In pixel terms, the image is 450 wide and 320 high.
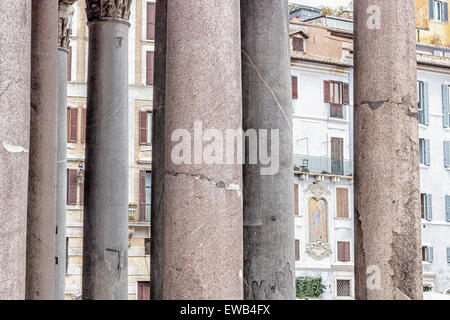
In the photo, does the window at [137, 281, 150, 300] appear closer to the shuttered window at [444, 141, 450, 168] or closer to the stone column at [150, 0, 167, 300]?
the shuttered window at [444, 141, 450, 168]

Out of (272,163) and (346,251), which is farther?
(346,251)

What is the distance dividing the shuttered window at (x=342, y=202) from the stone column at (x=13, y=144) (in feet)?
215

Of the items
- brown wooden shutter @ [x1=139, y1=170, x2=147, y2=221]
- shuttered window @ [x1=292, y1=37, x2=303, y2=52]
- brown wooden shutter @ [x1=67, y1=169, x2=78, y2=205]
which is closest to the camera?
brown wooden shutter @ [x1=67, y1=169, x2=78, y2=205]

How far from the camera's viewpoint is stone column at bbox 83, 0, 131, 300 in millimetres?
28203

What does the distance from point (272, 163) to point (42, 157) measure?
5.71 m

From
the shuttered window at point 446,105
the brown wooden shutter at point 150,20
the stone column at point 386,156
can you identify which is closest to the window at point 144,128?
the brown wooden shutter at point 150,20

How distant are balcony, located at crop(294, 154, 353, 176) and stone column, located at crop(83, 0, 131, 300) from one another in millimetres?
50220

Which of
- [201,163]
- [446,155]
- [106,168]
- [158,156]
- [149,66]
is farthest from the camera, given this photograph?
Result: [446,155]

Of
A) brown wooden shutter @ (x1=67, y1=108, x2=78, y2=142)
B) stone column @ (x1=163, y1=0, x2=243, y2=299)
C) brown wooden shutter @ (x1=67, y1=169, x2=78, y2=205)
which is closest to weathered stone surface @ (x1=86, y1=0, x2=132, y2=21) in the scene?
stone column @ (x1=163, y1=0, x2=243, y2=299)

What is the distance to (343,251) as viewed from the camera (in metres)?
80.4

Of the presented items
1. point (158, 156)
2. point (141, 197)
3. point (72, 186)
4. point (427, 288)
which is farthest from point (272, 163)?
point (427, 288)

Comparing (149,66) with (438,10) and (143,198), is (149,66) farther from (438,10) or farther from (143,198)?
(438,10)

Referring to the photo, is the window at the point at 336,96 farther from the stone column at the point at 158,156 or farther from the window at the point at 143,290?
the stone column at the point at 158,156
